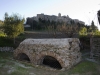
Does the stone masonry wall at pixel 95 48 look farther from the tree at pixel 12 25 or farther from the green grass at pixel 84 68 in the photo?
the tree at pixel 12 25

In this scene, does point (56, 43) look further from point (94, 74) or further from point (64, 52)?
point (94, 74)

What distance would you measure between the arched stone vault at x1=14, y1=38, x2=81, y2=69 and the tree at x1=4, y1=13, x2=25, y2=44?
8.44 m

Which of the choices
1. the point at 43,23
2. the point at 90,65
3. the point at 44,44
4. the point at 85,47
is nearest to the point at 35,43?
the point at 44,44

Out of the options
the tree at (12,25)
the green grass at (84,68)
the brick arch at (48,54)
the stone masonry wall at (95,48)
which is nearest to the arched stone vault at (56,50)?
the brick arch at (48,54)

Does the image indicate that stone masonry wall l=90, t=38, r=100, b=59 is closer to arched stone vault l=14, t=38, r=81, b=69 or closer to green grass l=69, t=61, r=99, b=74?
arched stone vault l=14, t=38, r=81, b=69

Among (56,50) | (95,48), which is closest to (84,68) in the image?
(56,50)

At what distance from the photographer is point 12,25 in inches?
939

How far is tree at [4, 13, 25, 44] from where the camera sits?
23734 millimetres

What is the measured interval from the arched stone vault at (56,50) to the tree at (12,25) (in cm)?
844

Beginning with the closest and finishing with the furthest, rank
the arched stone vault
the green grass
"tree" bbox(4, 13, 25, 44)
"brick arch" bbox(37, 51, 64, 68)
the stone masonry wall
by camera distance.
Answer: the green grass < the arched stone vault < "brick arch" bbox(37, 51, 64, 68) < the stone masonry wall < "tree" bbox(4, 13, 25, 44)

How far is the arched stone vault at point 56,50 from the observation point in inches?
502

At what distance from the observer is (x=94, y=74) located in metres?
11.1

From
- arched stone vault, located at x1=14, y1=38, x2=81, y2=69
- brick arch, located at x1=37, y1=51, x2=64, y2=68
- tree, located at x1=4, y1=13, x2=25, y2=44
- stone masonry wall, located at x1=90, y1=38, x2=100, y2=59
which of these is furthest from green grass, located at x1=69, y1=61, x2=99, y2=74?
tree, located at x1=4, y1=13, x2=25, y2=44

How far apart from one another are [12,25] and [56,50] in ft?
43.3
